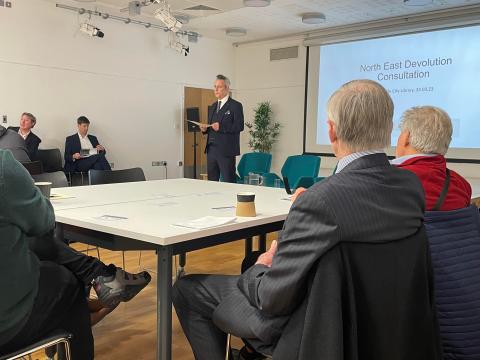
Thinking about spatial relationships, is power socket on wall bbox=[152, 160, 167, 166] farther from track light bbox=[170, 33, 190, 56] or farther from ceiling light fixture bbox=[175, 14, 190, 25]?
ceiling light fixture bbox=[175, 14, 190, 25]

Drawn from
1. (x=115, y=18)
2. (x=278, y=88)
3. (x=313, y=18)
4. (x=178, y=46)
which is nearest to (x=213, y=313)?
(x=313, y=18)

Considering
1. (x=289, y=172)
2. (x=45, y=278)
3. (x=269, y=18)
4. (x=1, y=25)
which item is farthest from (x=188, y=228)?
(x=269, y=18)

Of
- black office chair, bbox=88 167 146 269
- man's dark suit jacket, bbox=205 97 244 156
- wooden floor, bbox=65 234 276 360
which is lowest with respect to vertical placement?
wooden floor, bbox=65 234 276 360

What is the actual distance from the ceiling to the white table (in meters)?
4.20

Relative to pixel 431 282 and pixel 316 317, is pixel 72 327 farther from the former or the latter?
pixel 431 282

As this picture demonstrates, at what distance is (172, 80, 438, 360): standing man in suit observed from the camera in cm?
115

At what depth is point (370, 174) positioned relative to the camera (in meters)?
1.24

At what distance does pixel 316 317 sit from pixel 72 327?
0.96m

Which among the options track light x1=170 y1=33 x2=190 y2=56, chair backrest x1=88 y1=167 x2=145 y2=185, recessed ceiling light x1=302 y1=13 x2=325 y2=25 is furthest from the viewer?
track light x1=170 y1=33 x2=190 y2=56

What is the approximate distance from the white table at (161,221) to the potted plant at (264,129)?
594 centimetres

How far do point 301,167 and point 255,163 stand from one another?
87 centimetres

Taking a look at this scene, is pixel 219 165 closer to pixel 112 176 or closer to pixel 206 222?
pixel 112 176

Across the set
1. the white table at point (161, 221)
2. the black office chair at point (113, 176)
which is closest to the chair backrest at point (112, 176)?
the black office chair at point (113, 176)

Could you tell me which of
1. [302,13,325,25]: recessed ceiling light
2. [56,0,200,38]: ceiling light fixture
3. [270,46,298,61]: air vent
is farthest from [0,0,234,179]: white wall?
[302,13,325,25]: recessed ceiling light
